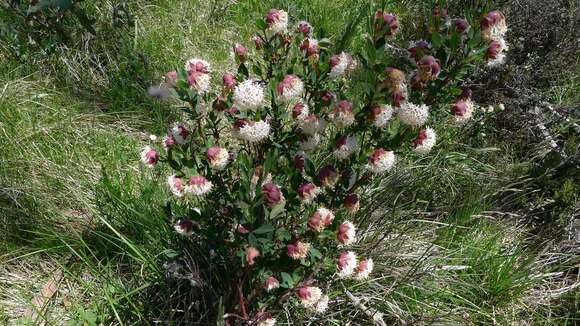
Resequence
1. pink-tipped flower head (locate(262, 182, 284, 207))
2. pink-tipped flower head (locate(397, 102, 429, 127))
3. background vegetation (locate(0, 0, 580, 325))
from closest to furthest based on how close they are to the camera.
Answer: pink-tipped flower head (locate(262, 182, 284, 207)), pink-tipped flower head (locate(397, 102, 429, 127)), background vegetation (locate(0, 0, 580, 325))

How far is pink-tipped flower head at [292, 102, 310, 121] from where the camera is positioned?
4.15ft

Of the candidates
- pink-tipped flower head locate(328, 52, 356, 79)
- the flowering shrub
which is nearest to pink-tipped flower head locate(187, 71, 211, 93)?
the flowering shrub

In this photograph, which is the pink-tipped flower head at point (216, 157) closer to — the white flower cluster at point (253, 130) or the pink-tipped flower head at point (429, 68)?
the white flower cluster at point (253, 130)

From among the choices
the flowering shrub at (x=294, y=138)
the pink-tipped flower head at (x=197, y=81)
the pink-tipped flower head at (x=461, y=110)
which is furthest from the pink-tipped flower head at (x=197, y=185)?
the pink-tipped flower head at (x=461, y=110)

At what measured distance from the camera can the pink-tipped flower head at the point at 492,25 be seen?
1240 millimetres

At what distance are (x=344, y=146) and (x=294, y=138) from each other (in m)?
0.13

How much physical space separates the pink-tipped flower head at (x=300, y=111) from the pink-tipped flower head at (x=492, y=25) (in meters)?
0.46

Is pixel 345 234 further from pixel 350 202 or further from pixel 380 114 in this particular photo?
pixel 380 114

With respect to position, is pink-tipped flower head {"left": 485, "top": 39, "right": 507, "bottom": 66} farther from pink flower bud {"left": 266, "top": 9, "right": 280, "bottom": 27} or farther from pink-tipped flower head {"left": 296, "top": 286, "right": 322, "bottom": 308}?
pink-tipped flower head {"left": 296, "top": 286, "right": 322, "bottom": 308}

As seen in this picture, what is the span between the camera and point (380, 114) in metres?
1.26

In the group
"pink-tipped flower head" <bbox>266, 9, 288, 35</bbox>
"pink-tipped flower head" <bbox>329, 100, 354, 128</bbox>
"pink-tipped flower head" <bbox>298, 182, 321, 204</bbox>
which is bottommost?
"pink-tipped flower head" <bbox>298, 182, 321, 204</bbox>

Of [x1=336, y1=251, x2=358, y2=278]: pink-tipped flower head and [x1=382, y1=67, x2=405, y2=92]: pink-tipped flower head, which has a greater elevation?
[x1=382, y1=67, x2=405, y2=92]: pink-tipped flower head

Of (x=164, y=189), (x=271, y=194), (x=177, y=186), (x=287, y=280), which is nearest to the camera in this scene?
(x=271, y=194)

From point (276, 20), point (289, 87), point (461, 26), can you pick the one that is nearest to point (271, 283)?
→ point (289, 87)
